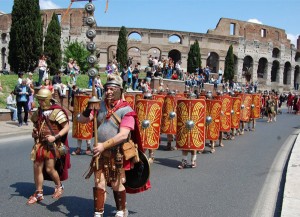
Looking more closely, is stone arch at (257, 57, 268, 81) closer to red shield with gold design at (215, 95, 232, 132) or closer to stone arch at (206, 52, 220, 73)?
stone arch at (206, 52, 220, 73)

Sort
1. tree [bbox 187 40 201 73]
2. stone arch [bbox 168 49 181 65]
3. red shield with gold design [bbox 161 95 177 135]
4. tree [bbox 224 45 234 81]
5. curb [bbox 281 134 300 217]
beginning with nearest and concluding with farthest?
curb [bbox 281 134 300 217] < red shield with gold design [bbox 161 95 177 135] < tree [bbox 187 40 201 73] < tree [bbox 224 45 234 81] < stone arch [bbox 168 49 181 65]

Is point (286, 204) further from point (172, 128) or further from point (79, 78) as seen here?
point (79, 78)

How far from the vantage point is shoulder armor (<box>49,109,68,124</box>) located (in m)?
5.44

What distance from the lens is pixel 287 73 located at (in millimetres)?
65625

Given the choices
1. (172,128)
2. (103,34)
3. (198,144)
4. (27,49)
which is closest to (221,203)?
(198,144)

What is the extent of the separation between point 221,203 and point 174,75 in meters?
24.6

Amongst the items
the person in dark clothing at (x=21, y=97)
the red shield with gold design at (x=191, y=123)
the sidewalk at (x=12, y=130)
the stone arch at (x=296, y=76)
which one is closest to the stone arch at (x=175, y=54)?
the stone arch at (x=296, y=76)

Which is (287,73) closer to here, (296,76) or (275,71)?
(275,71)

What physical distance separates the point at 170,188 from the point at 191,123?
84.7 inches

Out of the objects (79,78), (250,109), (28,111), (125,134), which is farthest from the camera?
(79,78)

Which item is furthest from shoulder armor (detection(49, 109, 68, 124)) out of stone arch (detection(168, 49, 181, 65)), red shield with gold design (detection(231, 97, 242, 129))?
stone arch (detection(168, 49, 181, 65))

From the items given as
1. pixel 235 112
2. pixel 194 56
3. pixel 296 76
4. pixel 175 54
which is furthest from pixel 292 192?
pixel 296 76

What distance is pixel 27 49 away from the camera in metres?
27.2

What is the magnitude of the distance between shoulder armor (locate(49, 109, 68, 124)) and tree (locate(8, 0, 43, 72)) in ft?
75.4
